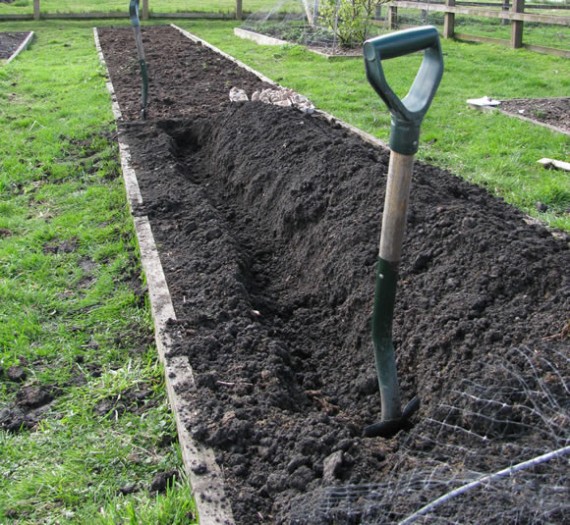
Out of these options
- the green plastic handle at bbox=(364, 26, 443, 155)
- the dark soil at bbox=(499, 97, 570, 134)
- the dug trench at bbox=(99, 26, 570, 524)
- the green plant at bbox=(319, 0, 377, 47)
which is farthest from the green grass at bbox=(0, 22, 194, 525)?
the green plant at bbox=(319, 0, 377, 47)

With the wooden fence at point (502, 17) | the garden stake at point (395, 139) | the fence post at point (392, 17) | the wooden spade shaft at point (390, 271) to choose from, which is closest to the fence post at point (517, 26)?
the wooden fence at point (502, 17)

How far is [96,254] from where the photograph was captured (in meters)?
4.65

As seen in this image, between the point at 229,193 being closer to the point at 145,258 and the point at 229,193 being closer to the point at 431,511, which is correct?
the point at 145,258

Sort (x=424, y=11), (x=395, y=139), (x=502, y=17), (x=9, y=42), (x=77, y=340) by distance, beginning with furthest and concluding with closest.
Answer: (x=424, y=11) → (x=9, y=42) → (x=502, y=17) → (x=77, y=340) → (x=395, y=139)

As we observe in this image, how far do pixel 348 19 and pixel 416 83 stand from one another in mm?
11420

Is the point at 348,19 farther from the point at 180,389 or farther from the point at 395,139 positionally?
the point at 395,139

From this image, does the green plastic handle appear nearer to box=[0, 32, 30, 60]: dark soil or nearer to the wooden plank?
the wooden plank

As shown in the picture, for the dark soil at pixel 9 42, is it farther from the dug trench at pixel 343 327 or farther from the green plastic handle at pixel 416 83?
the green plastic handle at pixel 416 83

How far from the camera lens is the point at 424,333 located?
3.01 metres

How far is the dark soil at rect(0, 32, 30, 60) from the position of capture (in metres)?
13.4

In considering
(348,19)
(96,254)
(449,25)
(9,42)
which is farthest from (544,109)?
(9,42)

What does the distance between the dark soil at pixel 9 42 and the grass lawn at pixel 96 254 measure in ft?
9.82

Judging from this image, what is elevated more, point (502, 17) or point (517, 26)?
point (502, 17)

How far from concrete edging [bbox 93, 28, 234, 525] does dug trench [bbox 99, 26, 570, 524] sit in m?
0.04
